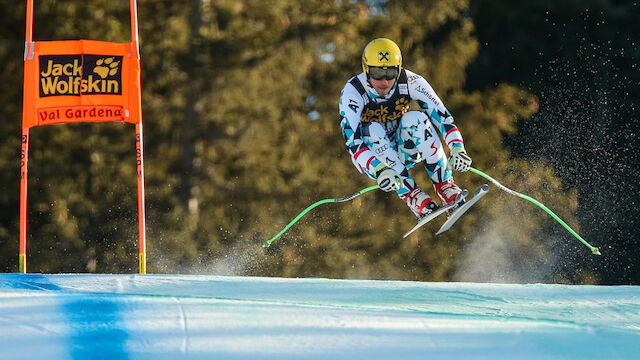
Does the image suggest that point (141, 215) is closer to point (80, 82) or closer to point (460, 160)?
point (80, 82)

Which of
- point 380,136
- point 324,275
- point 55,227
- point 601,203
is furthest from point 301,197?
point 380,136

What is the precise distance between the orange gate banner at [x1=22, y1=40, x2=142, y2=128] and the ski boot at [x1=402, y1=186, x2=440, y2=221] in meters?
2.26

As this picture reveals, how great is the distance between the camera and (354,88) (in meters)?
5.95

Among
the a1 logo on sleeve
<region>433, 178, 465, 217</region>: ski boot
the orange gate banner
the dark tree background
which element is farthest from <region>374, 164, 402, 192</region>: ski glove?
the dark tree background

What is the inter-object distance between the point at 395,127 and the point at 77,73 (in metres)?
2.54

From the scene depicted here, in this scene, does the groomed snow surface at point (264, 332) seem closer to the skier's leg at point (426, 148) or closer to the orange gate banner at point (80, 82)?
the skier's leg at point (426, 148)

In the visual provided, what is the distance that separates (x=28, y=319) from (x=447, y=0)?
456 inches

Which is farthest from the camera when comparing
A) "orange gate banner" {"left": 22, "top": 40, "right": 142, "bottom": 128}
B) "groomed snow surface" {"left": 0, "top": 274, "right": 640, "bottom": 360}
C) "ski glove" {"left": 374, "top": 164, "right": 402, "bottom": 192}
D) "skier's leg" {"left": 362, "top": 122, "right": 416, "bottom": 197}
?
"orange gate banner" {"left": 22, "top": 40, "right": 142, "bottom": 128}

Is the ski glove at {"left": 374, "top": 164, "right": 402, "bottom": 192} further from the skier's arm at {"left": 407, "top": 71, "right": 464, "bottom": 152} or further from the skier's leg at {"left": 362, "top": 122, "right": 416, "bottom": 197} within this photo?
the skier's arm at {"left": 407, "top": 71, "right": 464, "bottom": 152}

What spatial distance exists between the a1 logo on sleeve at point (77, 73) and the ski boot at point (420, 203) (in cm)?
248

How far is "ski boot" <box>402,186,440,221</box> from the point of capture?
5.98 metres

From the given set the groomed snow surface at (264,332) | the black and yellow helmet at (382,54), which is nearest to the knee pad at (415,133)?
the black and yellow helmet at (382,54)

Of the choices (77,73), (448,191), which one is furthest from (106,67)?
(448,191)

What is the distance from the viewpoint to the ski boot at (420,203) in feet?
19.6
